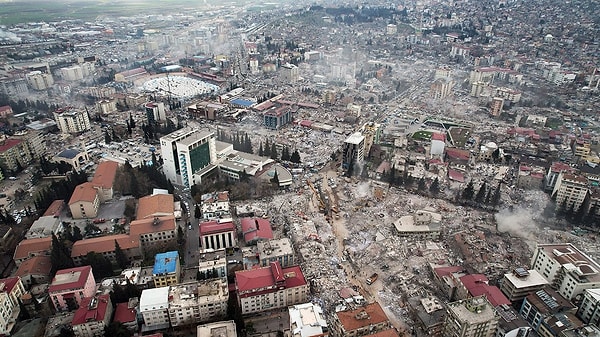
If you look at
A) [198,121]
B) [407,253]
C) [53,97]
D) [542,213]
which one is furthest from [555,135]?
[53,97]

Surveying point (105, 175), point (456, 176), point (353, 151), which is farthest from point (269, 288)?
point (456, 176)

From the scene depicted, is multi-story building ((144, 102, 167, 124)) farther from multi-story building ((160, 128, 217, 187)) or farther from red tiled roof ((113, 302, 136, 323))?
red tiled roof ((113, 302, 136, 323))

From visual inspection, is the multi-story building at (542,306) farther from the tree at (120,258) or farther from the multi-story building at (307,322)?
the tree at (120,258)

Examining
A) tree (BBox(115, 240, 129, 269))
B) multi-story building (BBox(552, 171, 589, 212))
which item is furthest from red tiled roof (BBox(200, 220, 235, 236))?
multi-story building (BBox(552, 171, 589, 212))

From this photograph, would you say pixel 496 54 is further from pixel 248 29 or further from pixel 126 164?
pixel 126 164

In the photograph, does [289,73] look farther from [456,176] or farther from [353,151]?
[456,176]
